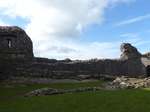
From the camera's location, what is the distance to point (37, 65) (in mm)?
19109

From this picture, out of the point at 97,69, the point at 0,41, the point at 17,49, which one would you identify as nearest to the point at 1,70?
the point at 17,49

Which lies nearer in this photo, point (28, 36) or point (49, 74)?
point (49, 74)

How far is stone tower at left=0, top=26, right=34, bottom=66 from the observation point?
60.4ft

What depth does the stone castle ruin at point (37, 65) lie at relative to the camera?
54.7 ft

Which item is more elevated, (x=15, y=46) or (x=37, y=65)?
(x=15, y=46)

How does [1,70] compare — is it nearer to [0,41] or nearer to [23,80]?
[23,80]

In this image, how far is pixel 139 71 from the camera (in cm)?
2745

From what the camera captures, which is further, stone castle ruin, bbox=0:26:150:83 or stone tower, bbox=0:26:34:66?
stone tower, bbox=0:26:34:66

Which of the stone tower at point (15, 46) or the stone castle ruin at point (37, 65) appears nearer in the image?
the stone castle ruin at point (37, 65)

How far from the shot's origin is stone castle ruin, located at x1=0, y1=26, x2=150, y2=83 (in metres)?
16.7

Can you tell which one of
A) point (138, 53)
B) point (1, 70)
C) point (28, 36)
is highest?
point (28, 36)

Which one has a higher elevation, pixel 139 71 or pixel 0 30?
pixel 0 30

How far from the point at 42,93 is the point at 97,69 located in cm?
Answer: 1506

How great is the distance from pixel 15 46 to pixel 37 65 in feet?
11.5
